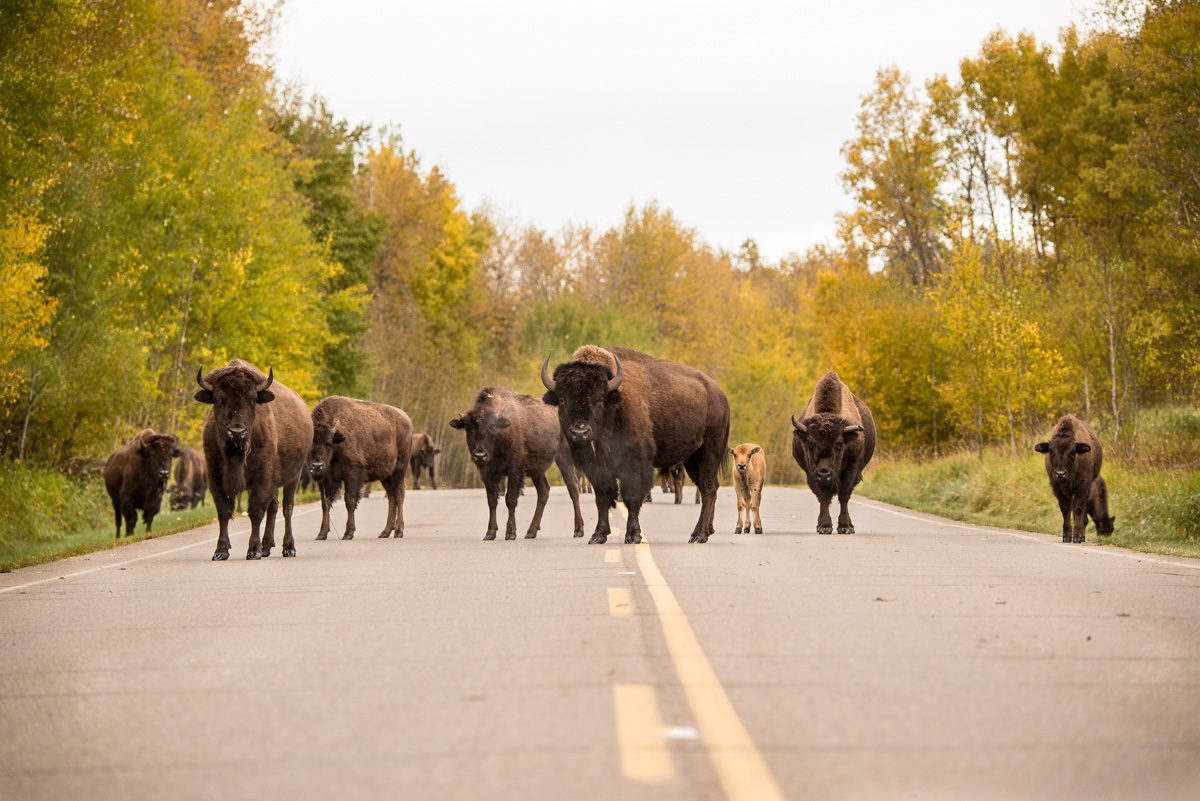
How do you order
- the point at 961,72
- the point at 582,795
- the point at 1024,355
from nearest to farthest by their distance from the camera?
the point at 582,795, the point at 1024,355, the point at 961,72

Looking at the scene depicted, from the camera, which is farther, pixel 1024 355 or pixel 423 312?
pixel 423 312

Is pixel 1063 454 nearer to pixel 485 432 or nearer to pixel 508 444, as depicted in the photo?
pixel 508 444

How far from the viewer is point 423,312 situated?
222ft

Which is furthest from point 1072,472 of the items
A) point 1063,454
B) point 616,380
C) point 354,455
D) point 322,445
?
point 322,445

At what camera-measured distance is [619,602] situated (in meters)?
9.01

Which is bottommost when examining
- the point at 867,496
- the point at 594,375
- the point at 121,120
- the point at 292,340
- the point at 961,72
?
the point at 867,496

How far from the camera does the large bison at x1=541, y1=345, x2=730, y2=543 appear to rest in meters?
15.4

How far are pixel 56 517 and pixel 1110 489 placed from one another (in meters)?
18.1

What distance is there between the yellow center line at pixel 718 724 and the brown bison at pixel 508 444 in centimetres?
1062

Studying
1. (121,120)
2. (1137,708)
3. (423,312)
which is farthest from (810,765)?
(423,312)

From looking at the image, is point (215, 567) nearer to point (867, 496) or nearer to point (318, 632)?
point (318, 632)

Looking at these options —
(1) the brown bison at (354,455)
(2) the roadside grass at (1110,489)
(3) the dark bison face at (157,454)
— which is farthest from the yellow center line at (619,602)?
(3) the dark bison face at (157,454)

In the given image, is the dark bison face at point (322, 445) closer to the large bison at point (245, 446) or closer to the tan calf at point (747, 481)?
the large bison at point (245, 446)

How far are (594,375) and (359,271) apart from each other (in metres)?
42.5
